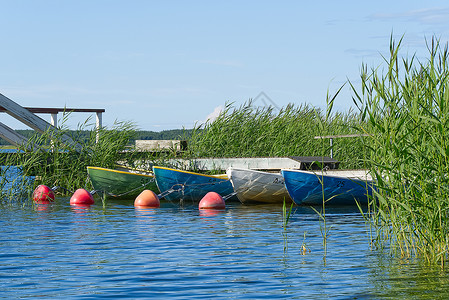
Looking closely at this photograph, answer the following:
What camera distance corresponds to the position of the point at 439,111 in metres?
8.20

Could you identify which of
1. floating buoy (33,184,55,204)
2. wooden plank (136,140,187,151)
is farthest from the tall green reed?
floating buoy (33,184,55,204)

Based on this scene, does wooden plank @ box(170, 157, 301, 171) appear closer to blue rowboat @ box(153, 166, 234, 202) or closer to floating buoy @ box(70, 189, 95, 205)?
blue rowboat @ box(153, 166, 234, 202)

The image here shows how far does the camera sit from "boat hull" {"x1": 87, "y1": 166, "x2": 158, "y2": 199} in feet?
63.1

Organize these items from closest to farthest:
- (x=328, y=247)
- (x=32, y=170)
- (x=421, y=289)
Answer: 1. (x=421, y=289)
2. (x=328, y=247)
3. (x=32, y=170)

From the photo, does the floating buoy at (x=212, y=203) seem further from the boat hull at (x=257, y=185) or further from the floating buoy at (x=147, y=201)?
the floating buoy at (x=147, y=201)

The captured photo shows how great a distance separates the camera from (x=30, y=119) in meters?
19.9

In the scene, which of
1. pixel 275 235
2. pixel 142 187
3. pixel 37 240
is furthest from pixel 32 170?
pixel 275 235

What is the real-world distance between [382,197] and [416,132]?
2.98ft

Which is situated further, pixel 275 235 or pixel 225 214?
pixel 225 214

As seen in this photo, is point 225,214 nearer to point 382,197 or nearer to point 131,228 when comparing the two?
point 131,228

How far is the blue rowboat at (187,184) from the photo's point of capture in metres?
19.0

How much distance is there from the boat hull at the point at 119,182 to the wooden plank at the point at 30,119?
4.58ft

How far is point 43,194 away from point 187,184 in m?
3.97

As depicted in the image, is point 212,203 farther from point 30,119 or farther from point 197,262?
point 197,262
